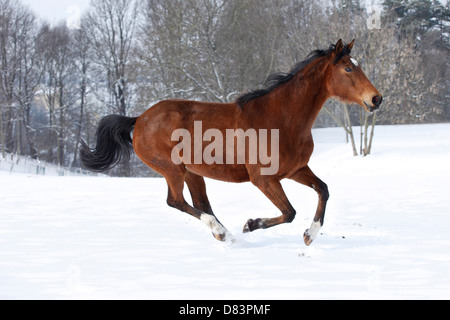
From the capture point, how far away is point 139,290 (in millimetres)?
3328

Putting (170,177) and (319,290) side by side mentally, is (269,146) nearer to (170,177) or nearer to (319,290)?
(170,177)

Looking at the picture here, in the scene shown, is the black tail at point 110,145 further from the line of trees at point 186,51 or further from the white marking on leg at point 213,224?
the line of trees at point 186,51

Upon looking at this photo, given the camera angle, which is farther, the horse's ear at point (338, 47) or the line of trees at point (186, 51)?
the line of trees at point (186, 51)

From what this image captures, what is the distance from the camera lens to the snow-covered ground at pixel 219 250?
3377 mm

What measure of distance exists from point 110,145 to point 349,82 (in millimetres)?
2842

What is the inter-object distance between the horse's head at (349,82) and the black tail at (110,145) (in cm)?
234

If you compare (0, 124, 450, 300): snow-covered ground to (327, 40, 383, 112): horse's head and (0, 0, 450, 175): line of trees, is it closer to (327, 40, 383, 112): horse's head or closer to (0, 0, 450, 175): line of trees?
(327, 40, 383, 112): horse's head

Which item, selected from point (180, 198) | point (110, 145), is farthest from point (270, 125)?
point (110, 145)

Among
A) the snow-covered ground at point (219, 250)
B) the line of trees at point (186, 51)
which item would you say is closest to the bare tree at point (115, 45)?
the line of trees at point (186, 51)

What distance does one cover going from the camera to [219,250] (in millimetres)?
4582

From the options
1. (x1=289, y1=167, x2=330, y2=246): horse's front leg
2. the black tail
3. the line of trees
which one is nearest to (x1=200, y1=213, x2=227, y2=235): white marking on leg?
(x1=289, y1=167, x2=330, y2=246): horse's front leg

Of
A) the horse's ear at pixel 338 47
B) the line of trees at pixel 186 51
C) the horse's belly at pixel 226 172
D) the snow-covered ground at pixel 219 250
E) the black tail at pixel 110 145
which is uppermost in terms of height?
Answer: the line of trees at pixel 186 51

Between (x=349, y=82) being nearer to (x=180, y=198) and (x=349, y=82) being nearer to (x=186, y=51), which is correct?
(x=180, y=198)

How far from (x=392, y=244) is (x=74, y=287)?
308 cm
